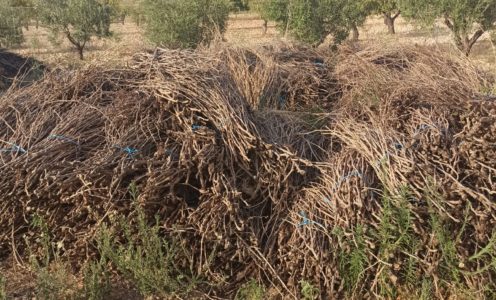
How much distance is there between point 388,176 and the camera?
3699 millimetres

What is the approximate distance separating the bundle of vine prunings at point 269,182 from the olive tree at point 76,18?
16556 millimetres

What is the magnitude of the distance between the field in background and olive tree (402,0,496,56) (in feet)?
1.43

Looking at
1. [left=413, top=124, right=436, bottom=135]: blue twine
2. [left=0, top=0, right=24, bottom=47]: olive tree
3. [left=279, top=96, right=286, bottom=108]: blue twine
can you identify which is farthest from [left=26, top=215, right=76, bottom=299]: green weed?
[left=0, top=0, right=24, bottom=47]: olive tree

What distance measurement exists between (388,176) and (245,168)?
109cm

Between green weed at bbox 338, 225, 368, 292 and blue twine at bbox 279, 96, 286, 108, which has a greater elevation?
blue twine at bbox 279, 96, 286, 108

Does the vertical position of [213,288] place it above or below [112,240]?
below

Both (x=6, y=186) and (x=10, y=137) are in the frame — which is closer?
(x=6, y=186)

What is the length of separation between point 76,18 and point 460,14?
14.3m

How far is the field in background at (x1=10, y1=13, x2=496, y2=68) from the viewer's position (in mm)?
5355

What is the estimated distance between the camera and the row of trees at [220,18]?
50.3ft

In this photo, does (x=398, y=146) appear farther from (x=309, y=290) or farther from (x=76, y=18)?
(x=76, y=18)

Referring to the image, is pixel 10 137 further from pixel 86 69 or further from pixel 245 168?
pixel 245 168

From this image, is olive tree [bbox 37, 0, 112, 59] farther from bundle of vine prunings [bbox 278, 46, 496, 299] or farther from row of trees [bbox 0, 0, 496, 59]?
bundle of vine prunings [bbox 278, 46, 496, 299]

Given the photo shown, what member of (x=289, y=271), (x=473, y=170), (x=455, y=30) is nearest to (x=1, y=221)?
(x=289, y=271)
